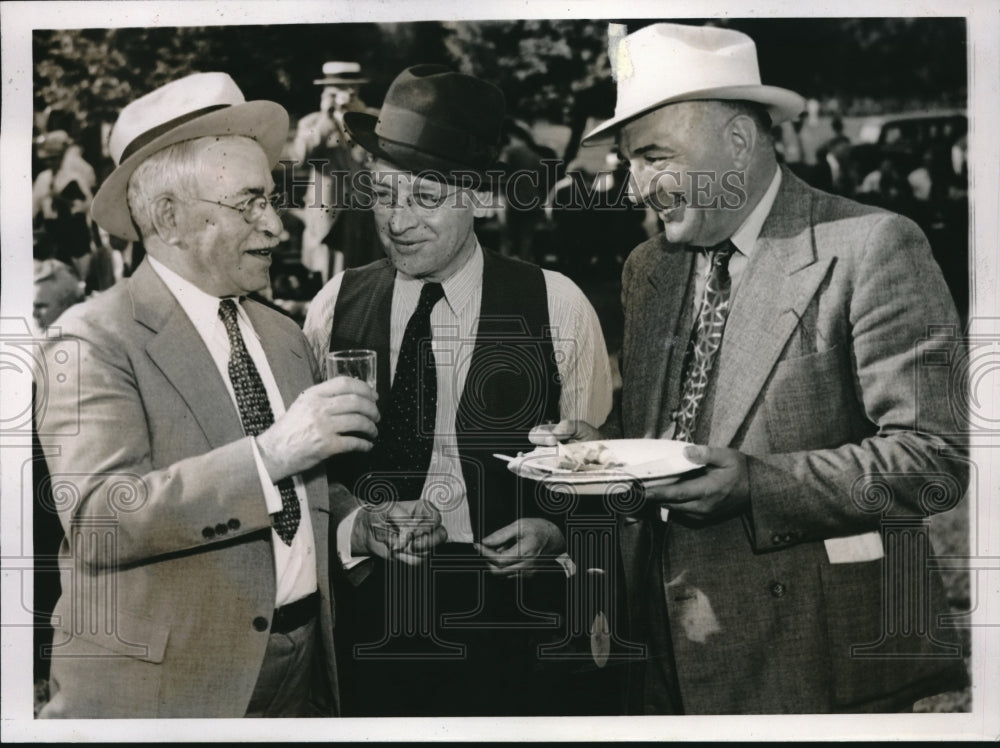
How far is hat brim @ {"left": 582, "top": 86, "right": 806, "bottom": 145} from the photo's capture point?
3.73 meters

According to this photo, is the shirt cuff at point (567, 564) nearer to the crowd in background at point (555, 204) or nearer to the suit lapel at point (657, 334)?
the suit lapel at point (657, 334)

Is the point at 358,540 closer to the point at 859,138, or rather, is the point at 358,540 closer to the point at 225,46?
the point at 225,46

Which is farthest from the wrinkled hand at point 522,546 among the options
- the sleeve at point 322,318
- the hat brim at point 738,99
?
the hat brim at point 738,99

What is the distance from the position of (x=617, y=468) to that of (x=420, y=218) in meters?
1.08

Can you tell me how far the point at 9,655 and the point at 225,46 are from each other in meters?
2.27

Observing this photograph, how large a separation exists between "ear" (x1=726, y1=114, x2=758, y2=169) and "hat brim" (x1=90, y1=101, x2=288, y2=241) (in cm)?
151

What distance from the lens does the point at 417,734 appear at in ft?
13.0

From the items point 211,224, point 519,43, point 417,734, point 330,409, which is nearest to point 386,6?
point 519,43

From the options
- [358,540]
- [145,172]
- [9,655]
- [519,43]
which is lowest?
[9,655]

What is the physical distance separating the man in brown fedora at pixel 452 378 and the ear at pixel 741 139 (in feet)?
2.30

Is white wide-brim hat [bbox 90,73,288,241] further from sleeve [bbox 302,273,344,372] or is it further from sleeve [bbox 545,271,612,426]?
sleeve [bbox 545,271,612,426]

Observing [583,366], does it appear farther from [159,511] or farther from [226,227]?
[159,511]

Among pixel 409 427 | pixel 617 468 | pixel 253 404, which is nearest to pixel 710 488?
pixel 617 468

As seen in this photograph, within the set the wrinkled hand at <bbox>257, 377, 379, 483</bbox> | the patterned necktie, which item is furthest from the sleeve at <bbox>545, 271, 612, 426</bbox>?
the wrinkled hand at <bbox>257, 377, 379, 483</bbox>
